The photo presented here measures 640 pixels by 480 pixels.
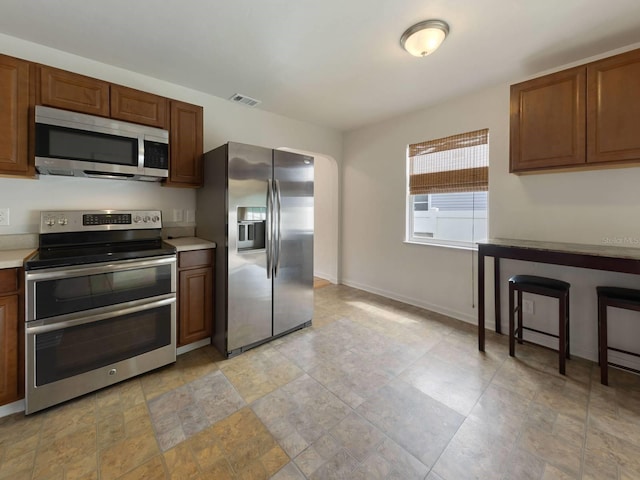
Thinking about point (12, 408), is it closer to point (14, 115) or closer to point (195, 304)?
point (195, 304)

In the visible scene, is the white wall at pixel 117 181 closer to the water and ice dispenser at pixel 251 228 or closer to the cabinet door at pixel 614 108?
the water and ice dispenser at pixel 251 228

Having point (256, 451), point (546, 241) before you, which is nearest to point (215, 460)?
point (256, 451)

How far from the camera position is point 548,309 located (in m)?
2.55

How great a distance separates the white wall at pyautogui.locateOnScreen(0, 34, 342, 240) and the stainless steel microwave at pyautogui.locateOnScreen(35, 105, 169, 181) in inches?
7.6

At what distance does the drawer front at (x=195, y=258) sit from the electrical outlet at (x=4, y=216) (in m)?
1.20

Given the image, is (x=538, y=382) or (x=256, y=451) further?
(x=538, y=382)

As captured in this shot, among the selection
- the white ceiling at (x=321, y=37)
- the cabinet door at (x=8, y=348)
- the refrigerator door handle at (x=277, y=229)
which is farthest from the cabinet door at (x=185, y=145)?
the cabinet door at (x=8, y=348)

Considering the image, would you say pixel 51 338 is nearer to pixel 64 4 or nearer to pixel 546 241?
pixel 64 4

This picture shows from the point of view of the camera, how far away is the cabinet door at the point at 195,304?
232 cm

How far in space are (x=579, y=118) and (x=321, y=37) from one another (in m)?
2.05

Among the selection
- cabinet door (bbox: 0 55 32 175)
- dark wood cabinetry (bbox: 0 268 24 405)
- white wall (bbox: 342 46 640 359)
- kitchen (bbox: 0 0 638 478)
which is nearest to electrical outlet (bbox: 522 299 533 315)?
white wall (bbox: 342 46 640 359)

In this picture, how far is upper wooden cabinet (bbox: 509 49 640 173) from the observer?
74.6 inches

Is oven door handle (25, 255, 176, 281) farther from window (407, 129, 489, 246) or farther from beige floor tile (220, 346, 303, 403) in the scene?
window (407, 129, 489, 246)

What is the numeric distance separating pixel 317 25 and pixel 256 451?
2.67 metres
